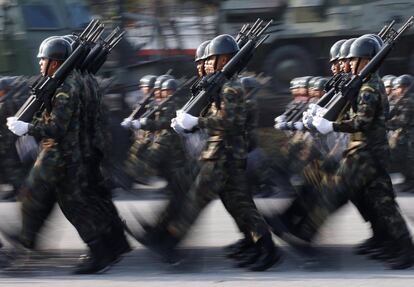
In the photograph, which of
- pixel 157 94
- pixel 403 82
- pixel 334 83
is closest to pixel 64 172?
pixel 334 83

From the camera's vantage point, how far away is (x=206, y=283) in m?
9.18

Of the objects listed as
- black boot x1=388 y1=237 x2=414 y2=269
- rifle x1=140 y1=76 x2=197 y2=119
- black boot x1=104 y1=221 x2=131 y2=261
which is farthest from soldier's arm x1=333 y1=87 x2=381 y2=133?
rifle x1=140 y1=76 x2=197 y2=119

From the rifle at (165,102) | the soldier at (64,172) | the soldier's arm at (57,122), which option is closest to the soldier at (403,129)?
the rifle at (165,102)

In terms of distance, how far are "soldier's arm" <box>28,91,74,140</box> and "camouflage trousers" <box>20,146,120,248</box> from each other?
0.59 ft

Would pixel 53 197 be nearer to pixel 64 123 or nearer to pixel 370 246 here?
pixel 64 123

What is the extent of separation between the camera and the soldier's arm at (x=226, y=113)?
952cm

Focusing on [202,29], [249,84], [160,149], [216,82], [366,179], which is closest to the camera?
[366,179]

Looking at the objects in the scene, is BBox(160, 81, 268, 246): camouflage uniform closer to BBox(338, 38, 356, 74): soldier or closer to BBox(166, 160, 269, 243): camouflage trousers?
BBox(166, 160, 269, 243): camouflage trousers

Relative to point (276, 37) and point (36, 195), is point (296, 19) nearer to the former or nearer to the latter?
point (276, 37)

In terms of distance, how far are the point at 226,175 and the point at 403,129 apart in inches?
254

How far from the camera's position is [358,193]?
31.6 ft

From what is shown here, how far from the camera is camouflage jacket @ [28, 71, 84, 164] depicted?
935 centimetres

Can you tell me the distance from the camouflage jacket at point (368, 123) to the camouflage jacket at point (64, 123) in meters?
1.91

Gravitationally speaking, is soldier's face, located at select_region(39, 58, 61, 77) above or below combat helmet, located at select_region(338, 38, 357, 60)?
above
